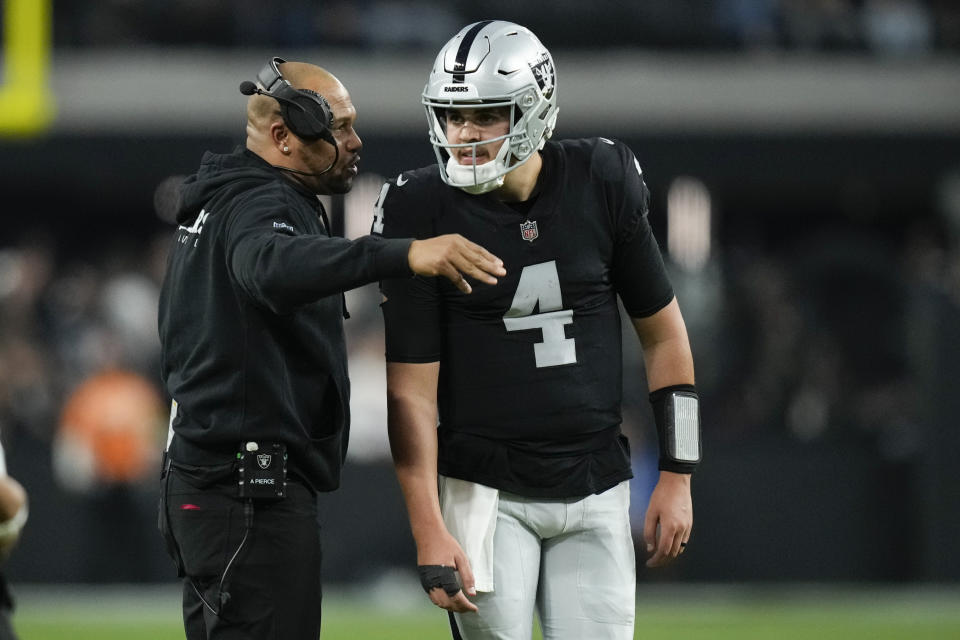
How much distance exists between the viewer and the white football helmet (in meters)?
3.50

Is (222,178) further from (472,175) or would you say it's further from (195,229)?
(472,175)

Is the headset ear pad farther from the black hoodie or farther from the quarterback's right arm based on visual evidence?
→ the quarterback's right arm

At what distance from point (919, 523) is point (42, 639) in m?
5.94

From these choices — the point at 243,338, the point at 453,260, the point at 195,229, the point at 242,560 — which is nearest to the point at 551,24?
the point at 195,229

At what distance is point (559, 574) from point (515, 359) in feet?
1.73

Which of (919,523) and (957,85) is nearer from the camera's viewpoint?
(919,523)

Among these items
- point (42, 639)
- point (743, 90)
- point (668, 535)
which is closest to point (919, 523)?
point (743, 90)

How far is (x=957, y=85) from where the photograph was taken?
1344 centimetres

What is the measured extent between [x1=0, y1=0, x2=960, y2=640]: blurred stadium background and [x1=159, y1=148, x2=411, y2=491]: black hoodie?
18.6ft

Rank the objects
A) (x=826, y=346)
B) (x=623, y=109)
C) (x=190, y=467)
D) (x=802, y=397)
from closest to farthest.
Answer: (x=190, y=467) < (x=802, y=397) < (x=826, y=346) < (x=623, y=109)

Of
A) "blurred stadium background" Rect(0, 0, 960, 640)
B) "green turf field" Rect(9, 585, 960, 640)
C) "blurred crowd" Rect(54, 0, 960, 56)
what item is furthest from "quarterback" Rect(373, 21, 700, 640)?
"blurred crowd" Rect(54, 0, 960, 56)

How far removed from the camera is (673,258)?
1348 cm

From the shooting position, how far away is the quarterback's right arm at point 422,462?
350 centimetres

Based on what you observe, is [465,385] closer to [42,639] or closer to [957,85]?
[42,639]
